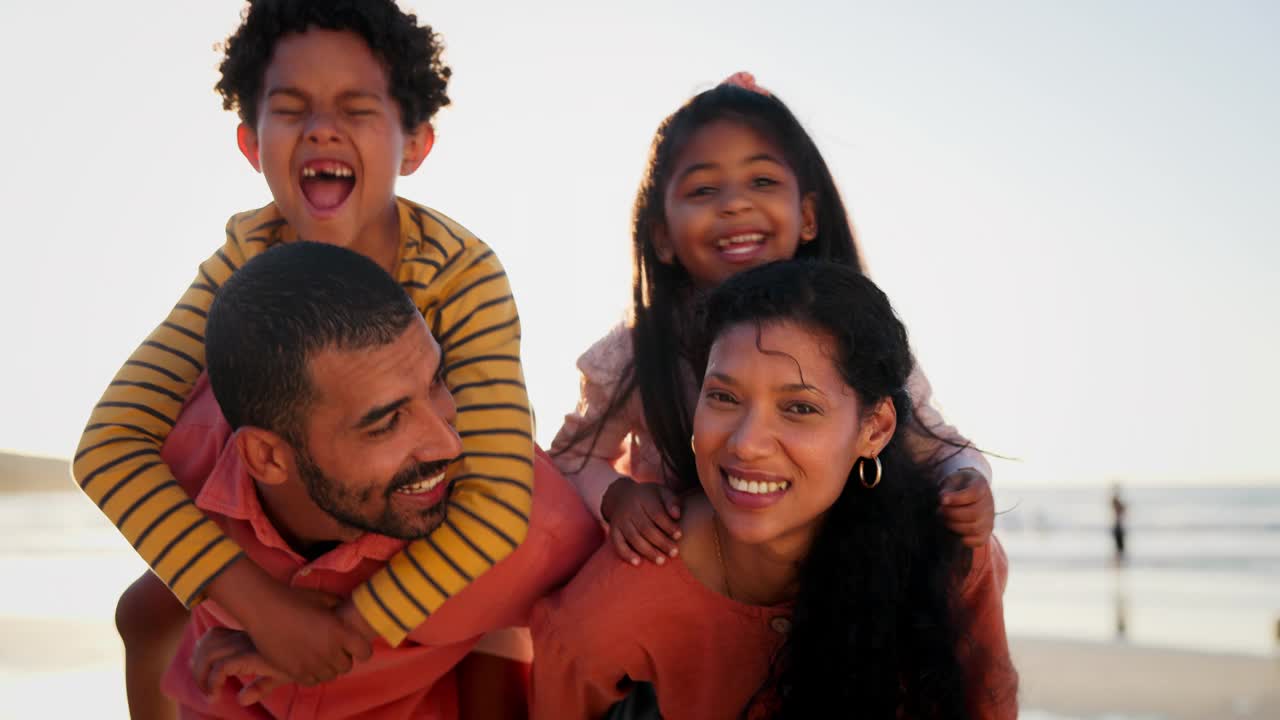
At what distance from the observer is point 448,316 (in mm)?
2812

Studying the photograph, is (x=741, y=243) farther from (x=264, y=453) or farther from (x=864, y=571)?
(x=264, y=453)

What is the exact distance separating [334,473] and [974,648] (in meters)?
1.77

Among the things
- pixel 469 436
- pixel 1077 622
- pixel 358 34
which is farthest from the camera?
pixel 1077 622

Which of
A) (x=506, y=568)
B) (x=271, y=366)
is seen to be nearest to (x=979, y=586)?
(x=506, y=568)

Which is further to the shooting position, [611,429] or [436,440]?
[611,429]

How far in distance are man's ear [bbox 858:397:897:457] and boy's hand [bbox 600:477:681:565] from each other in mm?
565

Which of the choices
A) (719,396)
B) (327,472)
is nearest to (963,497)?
(719,396)

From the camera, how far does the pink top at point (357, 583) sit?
264cm

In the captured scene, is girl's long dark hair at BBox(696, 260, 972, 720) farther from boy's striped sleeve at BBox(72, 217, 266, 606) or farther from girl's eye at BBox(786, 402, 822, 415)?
boy's striped sleeve at BBox(72, 217, 266, 606)

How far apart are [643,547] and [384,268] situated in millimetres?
1050

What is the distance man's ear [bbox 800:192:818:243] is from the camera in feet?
12.7

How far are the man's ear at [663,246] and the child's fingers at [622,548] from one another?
4.59 feet

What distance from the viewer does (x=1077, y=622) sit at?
12.0 meters

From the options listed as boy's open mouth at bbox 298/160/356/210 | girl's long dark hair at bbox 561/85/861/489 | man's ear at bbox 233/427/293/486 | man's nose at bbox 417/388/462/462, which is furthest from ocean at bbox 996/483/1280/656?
boy's open mouth at bbox 298/160/356/210
